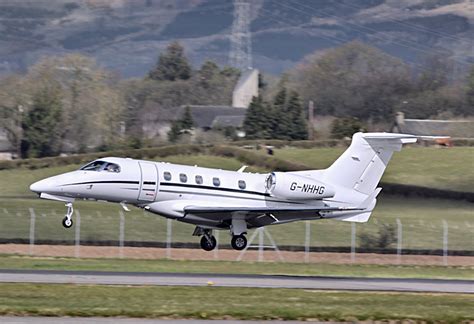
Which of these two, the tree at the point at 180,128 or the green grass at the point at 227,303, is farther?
the tree at the point at 180,128

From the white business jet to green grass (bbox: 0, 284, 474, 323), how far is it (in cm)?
967

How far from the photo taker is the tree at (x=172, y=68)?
554 ft

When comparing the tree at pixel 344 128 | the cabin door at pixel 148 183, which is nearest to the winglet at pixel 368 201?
the cabin door at pixel 148 183

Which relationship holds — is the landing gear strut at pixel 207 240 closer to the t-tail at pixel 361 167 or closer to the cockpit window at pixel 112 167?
the cockpit window at pixel 112 167

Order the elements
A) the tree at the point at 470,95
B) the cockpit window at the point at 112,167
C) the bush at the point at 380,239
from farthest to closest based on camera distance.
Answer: the tree at the point at 470,95, the bush at the point at 380,239, the cockpit window at the point at 112,167

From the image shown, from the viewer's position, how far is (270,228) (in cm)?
5591

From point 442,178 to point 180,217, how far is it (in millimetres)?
31499

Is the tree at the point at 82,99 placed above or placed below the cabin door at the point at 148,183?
above

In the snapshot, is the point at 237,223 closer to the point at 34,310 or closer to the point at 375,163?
the point at 375,163

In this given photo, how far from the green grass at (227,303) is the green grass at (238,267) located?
8.93 metres

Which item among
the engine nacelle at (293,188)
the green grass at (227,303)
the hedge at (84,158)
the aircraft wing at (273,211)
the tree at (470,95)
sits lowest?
the green grass at (227,303)

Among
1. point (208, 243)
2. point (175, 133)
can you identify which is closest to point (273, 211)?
point (208, 243)

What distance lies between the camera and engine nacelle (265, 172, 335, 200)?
1628 inches

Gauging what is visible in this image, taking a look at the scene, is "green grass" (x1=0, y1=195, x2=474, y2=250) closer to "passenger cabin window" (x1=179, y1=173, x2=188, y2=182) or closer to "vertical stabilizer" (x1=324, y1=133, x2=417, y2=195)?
"vertical stabilizer" (x1=324, y1=133, x2=417, y2=195)
